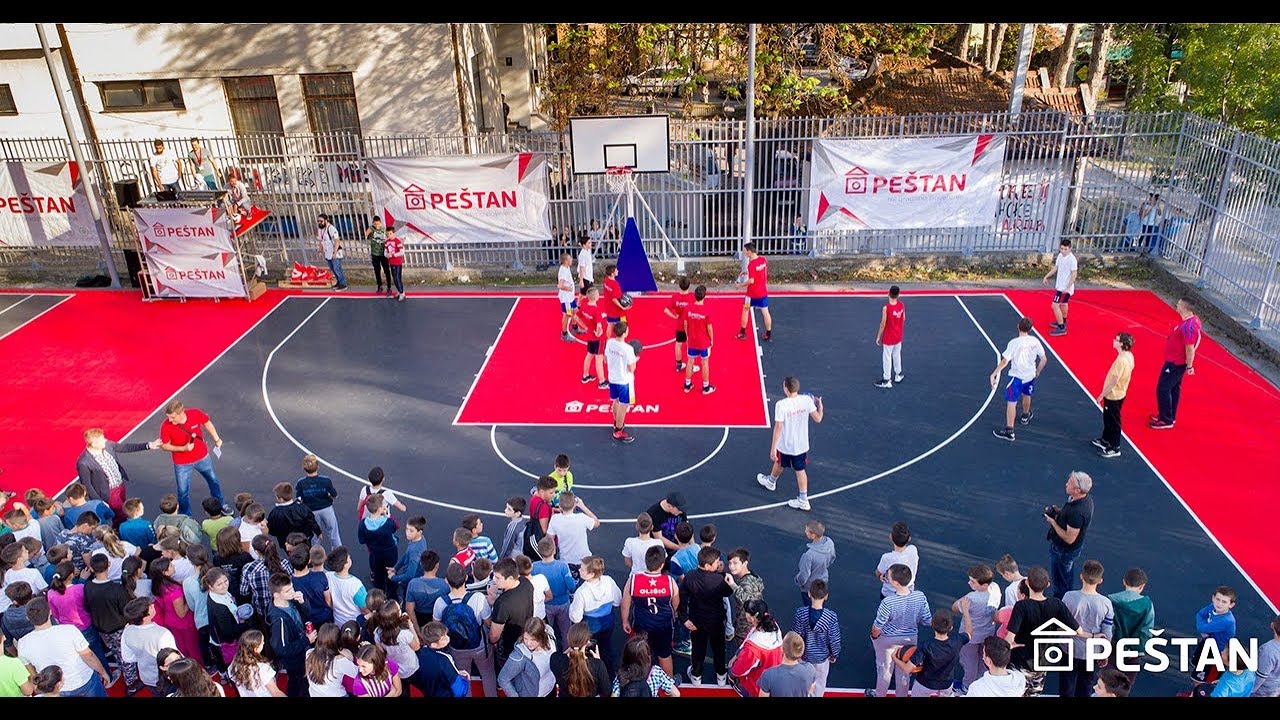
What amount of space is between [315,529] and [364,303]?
10434 mm

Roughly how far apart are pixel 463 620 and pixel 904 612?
3.99 meters

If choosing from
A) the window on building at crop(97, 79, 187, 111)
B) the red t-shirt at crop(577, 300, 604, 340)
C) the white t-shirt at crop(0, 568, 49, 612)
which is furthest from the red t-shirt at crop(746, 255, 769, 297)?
the window on building at crop(97, 79, 187, 111)

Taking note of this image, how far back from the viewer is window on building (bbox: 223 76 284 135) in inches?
997

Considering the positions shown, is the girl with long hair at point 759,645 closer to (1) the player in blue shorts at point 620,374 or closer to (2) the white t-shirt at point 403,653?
(2) the white t-shirt at point 403,653

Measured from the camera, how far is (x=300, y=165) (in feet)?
70.3

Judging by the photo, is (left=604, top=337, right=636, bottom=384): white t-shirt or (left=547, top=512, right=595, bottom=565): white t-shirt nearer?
(left=547, top=512, right=595, bottom=565): white t-shirt

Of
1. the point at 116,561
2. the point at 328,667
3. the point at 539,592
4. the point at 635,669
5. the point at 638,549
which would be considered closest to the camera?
the point at 635,669

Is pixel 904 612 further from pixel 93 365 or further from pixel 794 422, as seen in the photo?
pixel 93 365

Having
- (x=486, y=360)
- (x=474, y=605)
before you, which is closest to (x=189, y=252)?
(x=486, y=360)

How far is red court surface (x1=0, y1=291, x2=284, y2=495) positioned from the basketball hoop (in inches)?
309

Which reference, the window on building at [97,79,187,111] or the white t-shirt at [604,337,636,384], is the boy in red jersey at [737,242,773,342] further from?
the window on building at [97,79,187,111]

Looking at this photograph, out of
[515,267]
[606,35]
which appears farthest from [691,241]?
[606,35]

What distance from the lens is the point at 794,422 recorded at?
11602mm

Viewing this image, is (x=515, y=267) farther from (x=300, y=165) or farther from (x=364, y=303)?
(x=300, y=165)
